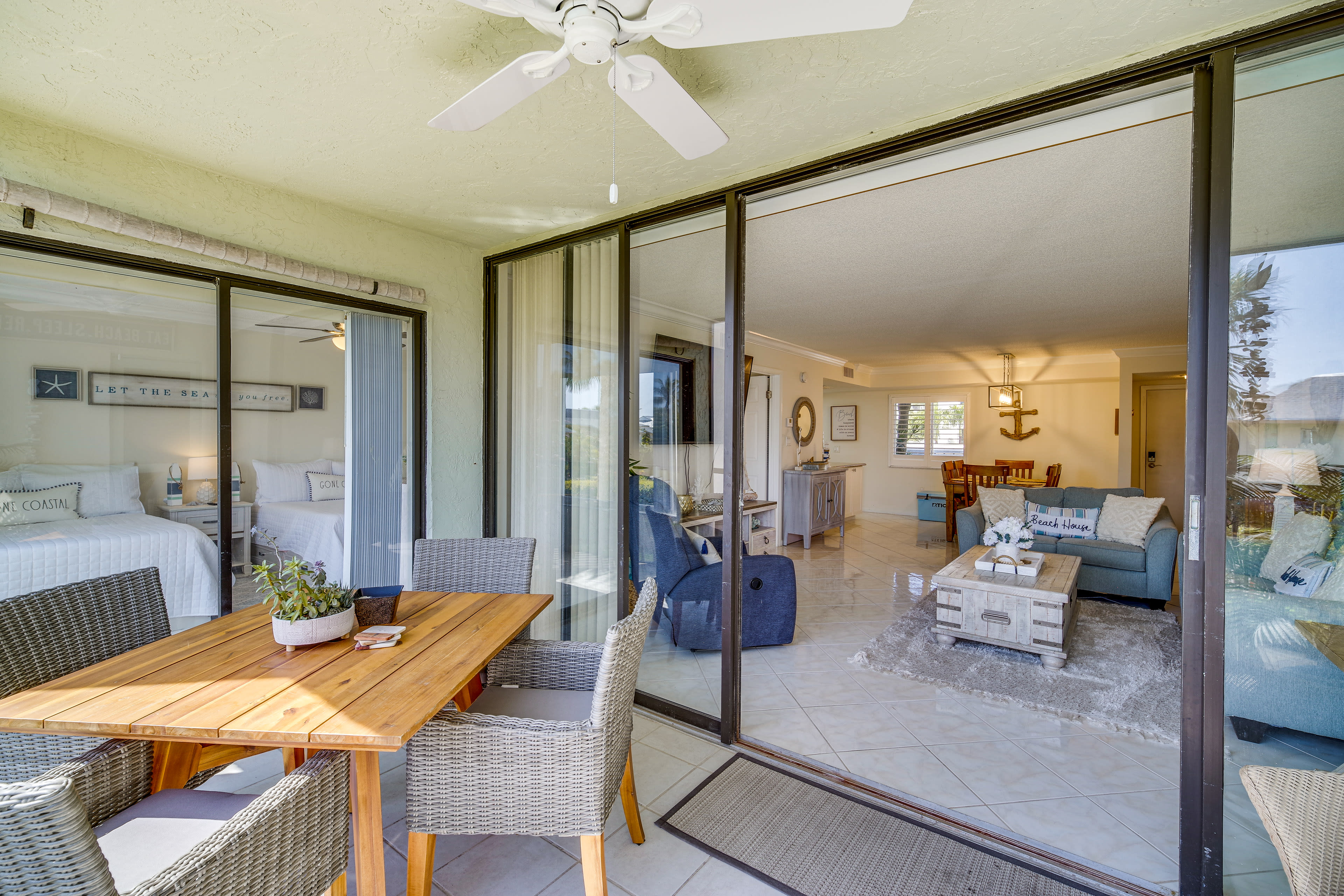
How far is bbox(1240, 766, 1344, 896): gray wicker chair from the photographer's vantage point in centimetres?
104

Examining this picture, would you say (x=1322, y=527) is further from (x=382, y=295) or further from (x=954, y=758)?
(x=382, y=295)

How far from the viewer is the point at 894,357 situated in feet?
26.7

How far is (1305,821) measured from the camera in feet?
3.57

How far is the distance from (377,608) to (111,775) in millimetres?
669

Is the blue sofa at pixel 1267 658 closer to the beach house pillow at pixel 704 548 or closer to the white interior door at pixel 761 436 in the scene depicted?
the beach house pillow at pixel 704 548

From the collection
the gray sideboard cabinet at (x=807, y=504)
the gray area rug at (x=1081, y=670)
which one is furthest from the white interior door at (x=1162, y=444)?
the gray area rug at (x=1081, y=670)

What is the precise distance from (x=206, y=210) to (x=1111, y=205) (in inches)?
161

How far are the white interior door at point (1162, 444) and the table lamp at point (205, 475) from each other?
9429 millimetres

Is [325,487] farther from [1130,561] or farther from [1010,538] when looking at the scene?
[1130,561]

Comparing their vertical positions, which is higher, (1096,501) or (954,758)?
(1096,501)

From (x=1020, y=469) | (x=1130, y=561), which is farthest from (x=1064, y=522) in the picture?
(x=1020, y=469)

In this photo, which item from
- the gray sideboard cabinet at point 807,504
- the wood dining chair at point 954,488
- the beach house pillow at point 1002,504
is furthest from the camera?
the wood dining chair at point 954,488

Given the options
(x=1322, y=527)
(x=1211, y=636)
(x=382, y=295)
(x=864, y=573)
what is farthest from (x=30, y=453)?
(x=864, y=573)

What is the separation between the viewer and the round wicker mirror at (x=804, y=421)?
7.38 m
